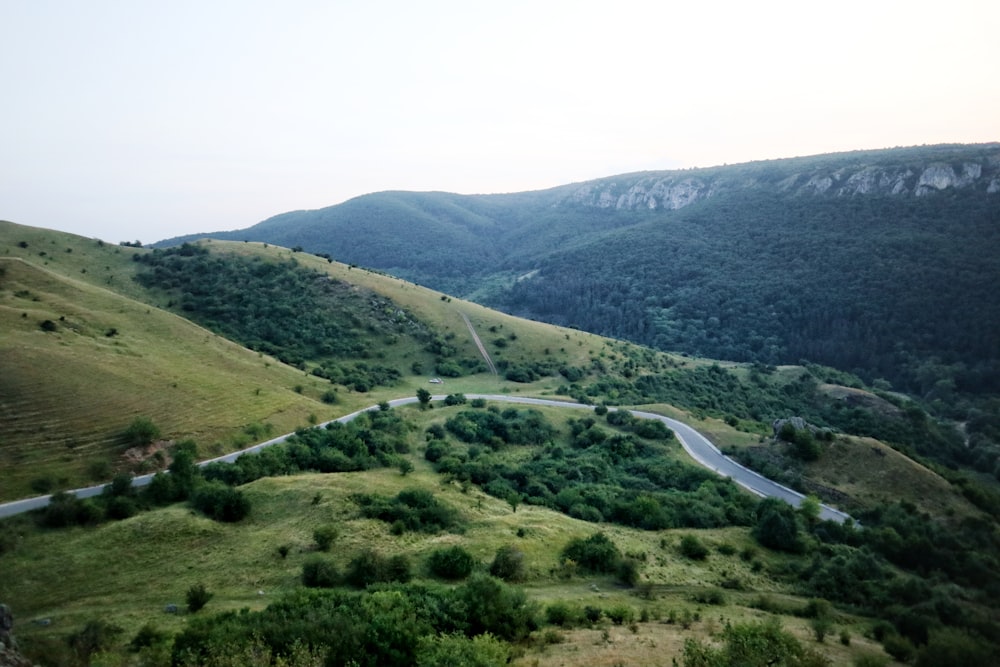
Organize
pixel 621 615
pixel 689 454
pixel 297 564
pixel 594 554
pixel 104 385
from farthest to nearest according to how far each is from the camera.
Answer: pixel 689 454
pixel 104 385
pixel 594 554
pixel 297 564
pixel 621 615

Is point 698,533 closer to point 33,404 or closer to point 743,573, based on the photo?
point 743,573

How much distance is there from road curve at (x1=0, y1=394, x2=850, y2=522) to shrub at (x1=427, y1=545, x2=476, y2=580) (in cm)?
1839

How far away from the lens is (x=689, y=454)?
4750cm

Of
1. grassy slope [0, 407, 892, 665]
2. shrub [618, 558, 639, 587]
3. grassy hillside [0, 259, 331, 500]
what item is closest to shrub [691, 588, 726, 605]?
grassy slope [0, 407, 892, 665]

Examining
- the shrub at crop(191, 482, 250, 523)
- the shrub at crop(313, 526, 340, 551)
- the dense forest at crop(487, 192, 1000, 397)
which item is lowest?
the dense forest at crop(487, 192, 1000, 397)

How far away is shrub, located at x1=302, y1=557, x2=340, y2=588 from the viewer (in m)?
22.5

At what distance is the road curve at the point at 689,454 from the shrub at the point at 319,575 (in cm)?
1452

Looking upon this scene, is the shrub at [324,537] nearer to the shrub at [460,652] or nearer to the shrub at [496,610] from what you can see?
the shrub at [496,610]

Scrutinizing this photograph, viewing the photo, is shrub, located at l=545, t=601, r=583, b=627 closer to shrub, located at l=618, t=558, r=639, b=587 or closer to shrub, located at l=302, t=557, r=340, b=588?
shrub, located at l=618, t=558, r=639, b=587

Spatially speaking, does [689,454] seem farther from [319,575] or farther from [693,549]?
[319,575]

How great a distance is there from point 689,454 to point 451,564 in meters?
30.1

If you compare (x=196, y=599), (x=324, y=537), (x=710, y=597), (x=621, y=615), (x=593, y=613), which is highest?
(x=196, y=599)

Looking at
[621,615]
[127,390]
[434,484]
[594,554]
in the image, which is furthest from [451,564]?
[127,390]

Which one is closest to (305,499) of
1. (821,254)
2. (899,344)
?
(899,344)
